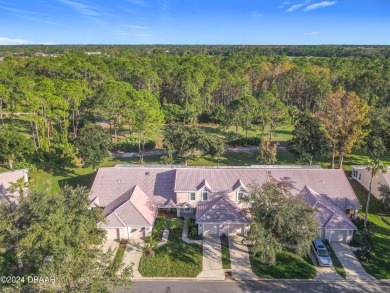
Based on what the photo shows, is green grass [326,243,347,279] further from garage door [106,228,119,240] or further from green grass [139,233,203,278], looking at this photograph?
garage door [106,228,119,240]

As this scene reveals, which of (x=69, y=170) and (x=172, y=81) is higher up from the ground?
(x=172, y=81)

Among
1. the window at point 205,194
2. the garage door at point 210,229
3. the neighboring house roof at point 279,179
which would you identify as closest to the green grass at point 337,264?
the neighboring house roof at point 279,179

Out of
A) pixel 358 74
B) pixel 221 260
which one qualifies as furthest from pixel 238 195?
pixel 358 74

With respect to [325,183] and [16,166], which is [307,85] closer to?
[325,183]

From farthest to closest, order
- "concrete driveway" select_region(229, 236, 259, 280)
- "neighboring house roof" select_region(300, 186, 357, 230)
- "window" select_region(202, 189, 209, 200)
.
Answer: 1. "window" select_region(202, 189, 209, 200)
2. "neighboring house roof" select_region(300, 186, 357, 230)
3. "concrete driveway" select_region(229, 236, 259, 280)

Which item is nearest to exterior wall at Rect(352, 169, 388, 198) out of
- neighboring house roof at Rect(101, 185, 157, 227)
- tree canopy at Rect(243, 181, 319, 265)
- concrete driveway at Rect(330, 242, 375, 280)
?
concrete driveway at Rect(330, 242, 375, 280)

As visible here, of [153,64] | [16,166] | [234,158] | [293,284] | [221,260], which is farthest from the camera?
[153,64]
